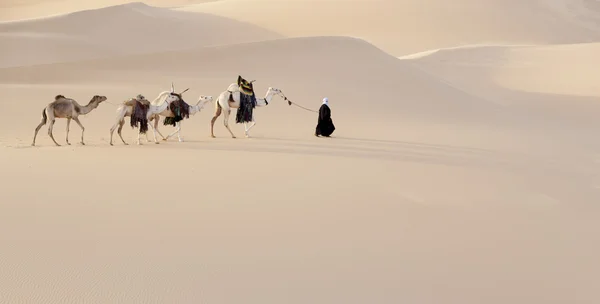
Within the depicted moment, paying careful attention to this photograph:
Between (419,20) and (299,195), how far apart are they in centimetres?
5003

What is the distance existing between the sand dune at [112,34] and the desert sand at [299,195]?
23.3ft

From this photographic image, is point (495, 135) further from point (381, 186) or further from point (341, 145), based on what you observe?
point (381, 186)

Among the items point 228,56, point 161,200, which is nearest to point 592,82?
point 228,56

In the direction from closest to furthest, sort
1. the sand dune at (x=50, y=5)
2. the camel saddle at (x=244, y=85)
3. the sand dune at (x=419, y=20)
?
the camel saddle at (x=244, y=85) < the sand dune at (x=419, y=20) < the sand dune at (x=50, y=5)

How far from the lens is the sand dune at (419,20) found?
50938 mm

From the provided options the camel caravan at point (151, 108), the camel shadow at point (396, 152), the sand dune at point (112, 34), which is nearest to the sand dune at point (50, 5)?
the sand dune at point (112, 34)

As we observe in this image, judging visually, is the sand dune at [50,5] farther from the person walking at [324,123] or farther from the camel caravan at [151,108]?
the person walking at [324,123]

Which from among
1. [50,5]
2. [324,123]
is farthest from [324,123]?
[50,5]

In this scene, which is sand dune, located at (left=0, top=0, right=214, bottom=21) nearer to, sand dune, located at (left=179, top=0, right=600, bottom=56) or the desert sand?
sand dune, located at (left=179, top=0, right=600, bottom=56)

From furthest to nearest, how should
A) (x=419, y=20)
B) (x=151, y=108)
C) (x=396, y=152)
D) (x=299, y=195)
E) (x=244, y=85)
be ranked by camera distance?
(x=419, y=20) → (x=244, y=85) → (x=151, y=108) → (x=396, y=152) → (x=299, y=195)

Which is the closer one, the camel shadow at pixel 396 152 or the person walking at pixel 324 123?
the camel shadow at pixel 396 152

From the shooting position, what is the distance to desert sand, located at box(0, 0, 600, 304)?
4359 millimetres

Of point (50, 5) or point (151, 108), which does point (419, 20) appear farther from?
point (50, 5)

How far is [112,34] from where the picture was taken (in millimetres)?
34844
